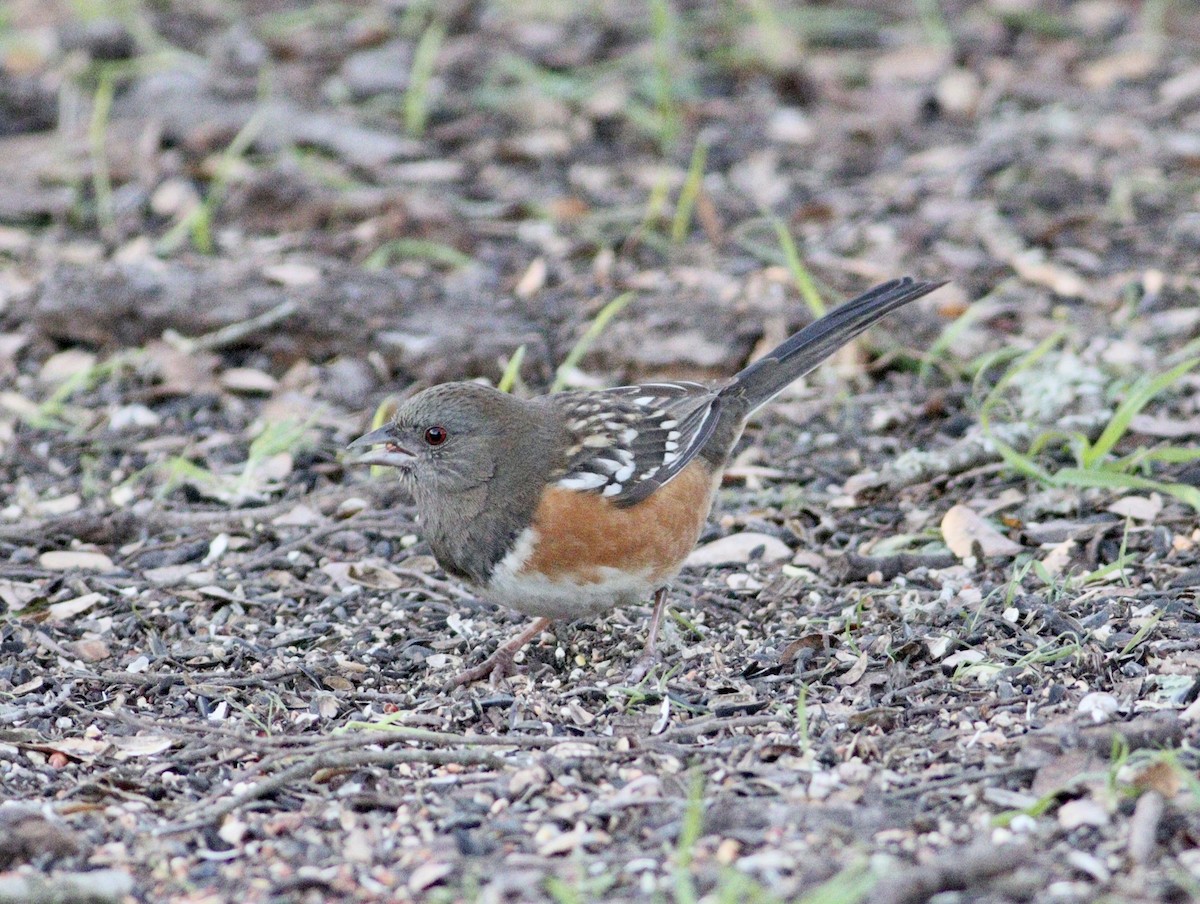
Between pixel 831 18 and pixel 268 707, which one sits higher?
pixel 831 18

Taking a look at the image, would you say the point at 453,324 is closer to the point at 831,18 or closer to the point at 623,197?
the point at 623,197

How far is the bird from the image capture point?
11.4 ft

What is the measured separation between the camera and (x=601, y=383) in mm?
4883

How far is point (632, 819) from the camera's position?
9.18ft

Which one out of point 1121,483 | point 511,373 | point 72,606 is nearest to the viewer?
point 72,606

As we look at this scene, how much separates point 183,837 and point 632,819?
80 centimetres

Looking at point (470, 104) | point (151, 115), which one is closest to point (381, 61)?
point (470, 104)

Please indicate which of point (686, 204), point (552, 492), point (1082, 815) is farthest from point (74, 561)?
point (1082, 815)

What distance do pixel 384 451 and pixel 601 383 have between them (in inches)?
51.6

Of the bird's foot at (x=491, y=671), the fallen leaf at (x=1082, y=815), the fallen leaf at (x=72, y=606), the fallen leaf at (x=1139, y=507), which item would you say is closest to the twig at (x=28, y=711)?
the fallen leaf at (x=72, y=606)

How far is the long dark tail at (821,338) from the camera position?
411 cm

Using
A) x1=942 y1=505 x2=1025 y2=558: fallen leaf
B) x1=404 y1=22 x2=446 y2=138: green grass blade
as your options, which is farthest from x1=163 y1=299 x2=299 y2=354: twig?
x1=942 y1=505 x2=1025 y2=558: fallen leaf

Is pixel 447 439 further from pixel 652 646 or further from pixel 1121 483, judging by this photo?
pixel 1121 483

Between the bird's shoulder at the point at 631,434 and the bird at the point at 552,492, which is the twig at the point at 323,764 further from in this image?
the bird's shoulder at the point at 631,434
